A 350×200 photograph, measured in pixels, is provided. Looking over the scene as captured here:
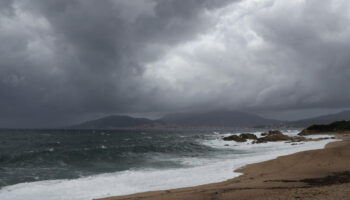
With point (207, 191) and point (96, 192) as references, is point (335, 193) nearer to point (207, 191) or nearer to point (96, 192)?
point (207, 191)

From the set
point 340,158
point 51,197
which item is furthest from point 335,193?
point 51,197

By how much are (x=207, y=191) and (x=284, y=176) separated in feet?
19.3

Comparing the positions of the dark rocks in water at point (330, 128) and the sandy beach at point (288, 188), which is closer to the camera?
the sandy beach at point (288, 188)

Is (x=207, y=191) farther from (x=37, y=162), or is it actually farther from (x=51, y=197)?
(x=37, y=162)

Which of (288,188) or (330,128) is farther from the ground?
→ (330,128)

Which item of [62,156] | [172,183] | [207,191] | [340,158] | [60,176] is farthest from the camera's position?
[62,156]

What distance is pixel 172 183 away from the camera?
1725 cm

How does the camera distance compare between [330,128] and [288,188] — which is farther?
[330,128]

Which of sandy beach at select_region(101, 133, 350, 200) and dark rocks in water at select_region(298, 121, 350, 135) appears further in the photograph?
dark rocks in water at select_region(298, 121, 350, 135)

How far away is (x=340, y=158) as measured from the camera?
20688 millimetres

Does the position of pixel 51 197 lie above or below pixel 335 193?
below

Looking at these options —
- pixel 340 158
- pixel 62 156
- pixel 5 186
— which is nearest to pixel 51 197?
pixel 5 186

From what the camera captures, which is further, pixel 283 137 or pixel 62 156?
pixel 283 137

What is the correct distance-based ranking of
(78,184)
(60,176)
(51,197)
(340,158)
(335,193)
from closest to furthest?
(335,193) < (51,197) < (78,184) < (340,158) < (60,176)
